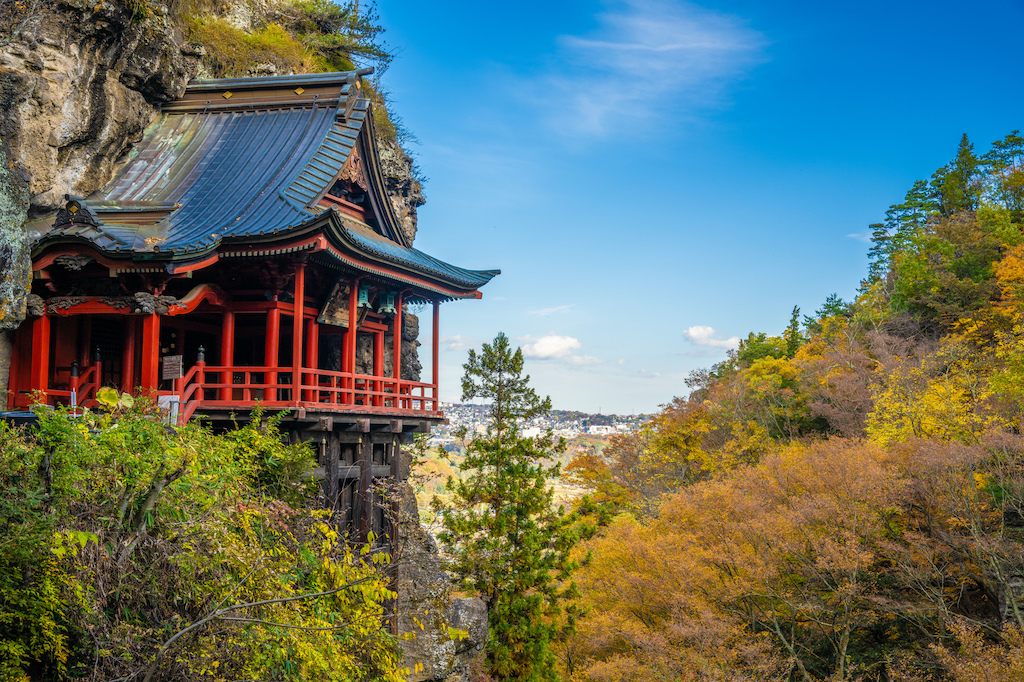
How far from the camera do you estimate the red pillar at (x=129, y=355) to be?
14531 mm

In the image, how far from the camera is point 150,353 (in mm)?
13141

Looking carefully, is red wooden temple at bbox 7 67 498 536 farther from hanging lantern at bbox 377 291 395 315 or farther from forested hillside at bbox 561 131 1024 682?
forested hillside at bbox 561 131 1024 682

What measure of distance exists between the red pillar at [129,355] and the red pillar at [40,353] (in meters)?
1.30

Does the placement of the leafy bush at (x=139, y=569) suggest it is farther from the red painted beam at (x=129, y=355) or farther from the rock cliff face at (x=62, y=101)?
the red painted beam at (x=129, y=355)

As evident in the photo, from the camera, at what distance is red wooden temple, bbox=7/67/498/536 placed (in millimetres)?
13438

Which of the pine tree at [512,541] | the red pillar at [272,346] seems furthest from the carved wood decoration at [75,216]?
the pine tree at [512,541]

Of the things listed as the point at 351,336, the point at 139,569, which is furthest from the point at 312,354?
the point at 139,569

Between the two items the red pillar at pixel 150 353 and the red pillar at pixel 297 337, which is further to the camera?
the red pillar at pixel 297 337

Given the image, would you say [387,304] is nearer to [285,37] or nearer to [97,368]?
[97,368]

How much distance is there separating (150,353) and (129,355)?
190 centimetres

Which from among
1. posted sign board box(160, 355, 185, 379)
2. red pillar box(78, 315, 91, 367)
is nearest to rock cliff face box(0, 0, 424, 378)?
red pillar box(78, 315, 91, 367)

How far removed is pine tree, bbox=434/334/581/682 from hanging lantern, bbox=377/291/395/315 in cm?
647

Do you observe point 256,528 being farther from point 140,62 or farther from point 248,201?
point 140,62

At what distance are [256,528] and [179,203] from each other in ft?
29.4
